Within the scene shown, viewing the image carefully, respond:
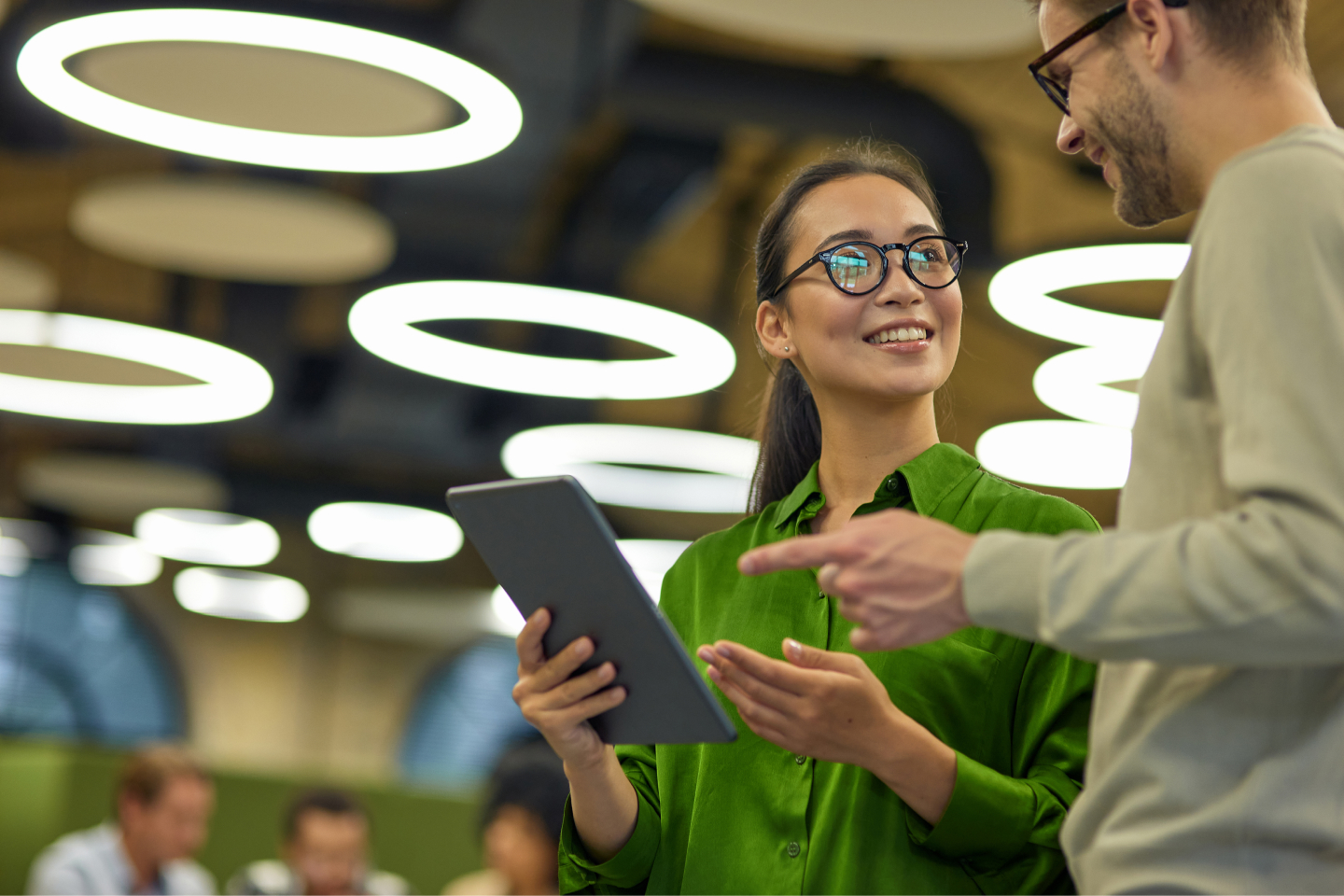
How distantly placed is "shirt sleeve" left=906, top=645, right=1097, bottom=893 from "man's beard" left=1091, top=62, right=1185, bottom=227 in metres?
0.62

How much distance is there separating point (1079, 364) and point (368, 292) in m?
3.97

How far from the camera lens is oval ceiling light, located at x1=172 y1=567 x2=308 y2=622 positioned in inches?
732

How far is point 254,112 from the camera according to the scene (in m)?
6.26

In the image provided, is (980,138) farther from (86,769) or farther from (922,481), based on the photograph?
(86,769)

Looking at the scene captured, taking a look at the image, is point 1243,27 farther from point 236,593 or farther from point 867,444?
point 236,593

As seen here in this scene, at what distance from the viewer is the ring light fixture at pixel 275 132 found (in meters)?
5.38

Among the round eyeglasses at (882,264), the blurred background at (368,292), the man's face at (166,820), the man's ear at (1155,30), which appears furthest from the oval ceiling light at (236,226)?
the man's ear at (1155,30)

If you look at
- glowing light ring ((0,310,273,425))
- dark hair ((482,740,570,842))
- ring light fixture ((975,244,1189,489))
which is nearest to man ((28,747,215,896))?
glowing light ring ((0,310,273,425))

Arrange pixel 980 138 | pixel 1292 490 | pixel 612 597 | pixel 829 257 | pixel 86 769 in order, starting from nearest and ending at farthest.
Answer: pixel 1292 490 → pixel 612 597 → pixel 829 257 → pixel 980 138 → pixel 86 769

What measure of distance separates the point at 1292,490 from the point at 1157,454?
0.23m

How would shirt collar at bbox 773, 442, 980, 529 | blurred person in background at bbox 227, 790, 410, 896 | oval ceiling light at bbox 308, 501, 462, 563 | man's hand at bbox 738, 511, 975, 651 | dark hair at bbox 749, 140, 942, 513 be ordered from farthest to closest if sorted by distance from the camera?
oval ceiling light at bbox 308, 501, 462, 563
blurred person in background at bbox 227, 790, 410, 896
dark hair at bbox 749, 140, 942, 513
shirt collar at bbox 773, 442, 980, 529
man's hand at bbox 738, 511, 975, 651

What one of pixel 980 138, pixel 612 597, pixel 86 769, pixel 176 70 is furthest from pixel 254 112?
pixel 86 769

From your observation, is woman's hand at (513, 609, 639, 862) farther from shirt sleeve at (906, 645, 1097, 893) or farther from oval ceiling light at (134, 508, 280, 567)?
oval ceiling light at (134, 508, 280, 567)

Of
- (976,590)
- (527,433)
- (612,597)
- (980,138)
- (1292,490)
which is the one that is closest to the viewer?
(1292,490)
